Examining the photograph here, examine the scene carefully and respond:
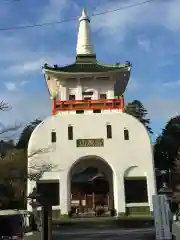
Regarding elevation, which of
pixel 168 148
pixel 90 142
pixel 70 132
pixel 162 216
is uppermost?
pixel 168 148

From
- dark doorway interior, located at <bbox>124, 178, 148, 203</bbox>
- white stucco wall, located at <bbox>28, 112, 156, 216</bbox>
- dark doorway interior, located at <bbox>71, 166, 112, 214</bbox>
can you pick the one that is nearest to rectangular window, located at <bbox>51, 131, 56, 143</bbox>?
white stucco wall, located at <bbox>28, 112, 156, 216</bbox>

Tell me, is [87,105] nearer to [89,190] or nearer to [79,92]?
[79,92]

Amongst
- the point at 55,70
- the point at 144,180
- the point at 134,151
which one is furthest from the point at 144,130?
the point at 55,70

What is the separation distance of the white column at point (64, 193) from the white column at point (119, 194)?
366 cm

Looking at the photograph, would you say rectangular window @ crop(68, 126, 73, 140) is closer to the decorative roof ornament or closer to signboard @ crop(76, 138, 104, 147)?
signboard @ crop(76, 138, 104, 147)

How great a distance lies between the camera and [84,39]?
119 ft

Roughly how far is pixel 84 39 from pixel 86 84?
19.1 ft

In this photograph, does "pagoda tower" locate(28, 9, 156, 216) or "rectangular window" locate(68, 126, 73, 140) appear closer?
"pagoda tower" locate(28, 9, 156, 216)

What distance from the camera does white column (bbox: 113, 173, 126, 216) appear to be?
2862 cm

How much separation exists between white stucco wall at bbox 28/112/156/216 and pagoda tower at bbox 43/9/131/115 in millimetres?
1010

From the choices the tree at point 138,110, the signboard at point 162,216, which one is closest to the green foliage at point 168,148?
the tree at point 138,110

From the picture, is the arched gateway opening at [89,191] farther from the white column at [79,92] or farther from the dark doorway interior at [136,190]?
the dark doorway interior at [136,190]

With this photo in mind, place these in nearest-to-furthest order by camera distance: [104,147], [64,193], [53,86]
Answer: [64,193] < [104,147] < [53,86]

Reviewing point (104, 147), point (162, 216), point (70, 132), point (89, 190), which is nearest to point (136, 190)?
point (104, 147)
